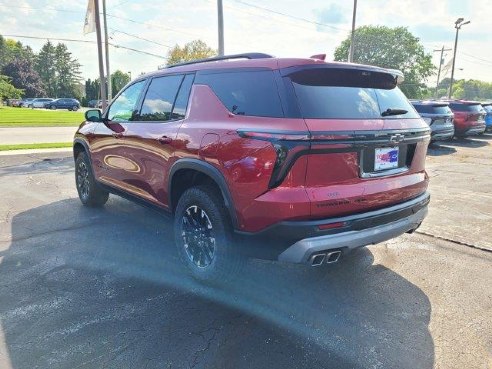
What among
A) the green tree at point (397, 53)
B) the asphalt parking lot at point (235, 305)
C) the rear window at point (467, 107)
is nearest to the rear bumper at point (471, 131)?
the rear window at point (467, 107)

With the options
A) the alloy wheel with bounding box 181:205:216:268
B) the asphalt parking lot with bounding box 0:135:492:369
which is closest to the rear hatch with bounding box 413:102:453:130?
the asphalt parking lot with bounding box 0:135:492:369

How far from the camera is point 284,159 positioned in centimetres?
263

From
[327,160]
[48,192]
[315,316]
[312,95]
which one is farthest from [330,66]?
[48,192]

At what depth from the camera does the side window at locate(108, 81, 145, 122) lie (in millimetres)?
4572

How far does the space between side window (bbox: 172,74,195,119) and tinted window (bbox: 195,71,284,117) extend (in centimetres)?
31

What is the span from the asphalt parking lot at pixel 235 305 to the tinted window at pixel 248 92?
1511 millimetres

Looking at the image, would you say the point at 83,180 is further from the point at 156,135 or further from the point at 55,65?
the point at 55,65

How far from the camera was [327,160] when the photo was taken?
2.71 m

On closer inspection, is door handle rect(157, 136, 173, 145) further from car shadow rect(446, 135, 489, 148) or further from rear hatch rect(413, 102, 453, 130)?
car shadow rect(446, 135, 489, 148)

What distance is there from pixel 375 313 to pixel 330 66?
1.93 m

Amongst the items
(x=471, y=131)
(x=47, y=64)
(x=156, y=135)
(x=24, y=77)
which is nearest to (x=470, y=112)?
(x=471, y=131)

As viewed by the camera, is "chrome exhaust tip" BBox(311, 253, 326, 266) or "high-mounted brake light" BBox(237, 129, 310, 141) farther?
"chrome exhaust tip" BBox(311, 253, 326, 266)

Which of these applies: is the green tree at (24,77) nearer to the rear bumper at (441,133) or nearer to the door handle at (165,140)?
the rear bumper at (441,133)

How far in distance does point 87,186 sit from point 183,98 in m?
2.88
